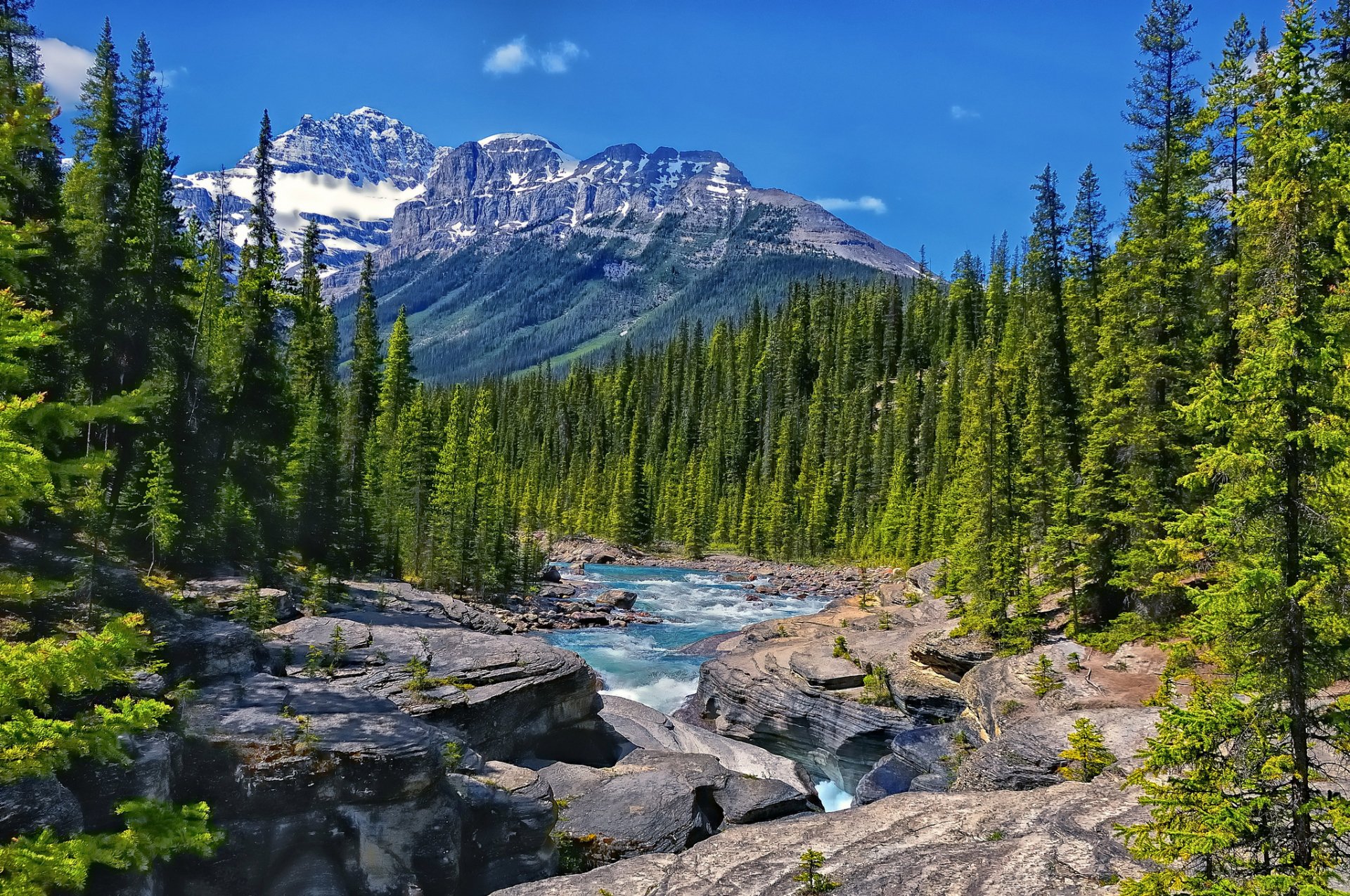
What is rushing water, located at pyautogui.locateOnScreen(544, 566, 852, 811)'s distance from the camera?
31.9 metres

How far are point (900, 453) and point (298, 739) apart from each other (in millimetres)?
79795

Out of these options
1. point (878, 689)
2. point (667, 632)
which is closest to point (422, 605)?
point (667, 632)

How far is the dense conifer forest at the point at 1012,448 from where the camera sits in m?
7.88

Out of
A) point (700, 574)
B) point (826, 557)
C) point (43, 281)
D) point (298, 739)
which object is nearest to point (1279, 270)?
point (298, 739)

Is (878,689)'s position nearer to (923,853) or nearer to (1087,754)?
(1087,754)

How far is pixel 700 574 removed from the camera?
279ft

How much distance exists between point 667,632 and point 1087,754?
32.0m

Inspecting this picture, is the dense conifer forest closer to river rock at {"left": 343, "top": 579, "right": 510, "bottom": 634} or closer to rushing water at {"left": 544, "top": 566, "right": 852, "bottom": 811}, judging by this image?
river rock at {"left": 343, "top": 579, "right": 510, "bottom": 634}

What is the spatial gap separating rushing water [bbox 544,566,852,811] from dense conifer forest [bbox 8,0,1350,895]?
1070 cm

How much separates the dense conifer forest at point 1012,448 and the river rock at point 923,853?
5.66ft

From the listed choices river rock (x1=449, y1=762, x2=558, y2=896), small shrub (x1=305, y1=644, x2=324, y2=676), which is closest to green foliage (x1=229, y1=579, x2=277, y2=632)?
small shrub (x1=305, y1=644, x2=324, y2=676)

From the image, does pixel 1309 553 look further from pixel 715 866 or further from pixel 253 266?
pixel 253 266

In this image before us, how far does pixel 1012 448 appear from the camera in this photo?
3234cm

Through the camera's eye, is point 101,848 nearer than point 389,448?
Yes
